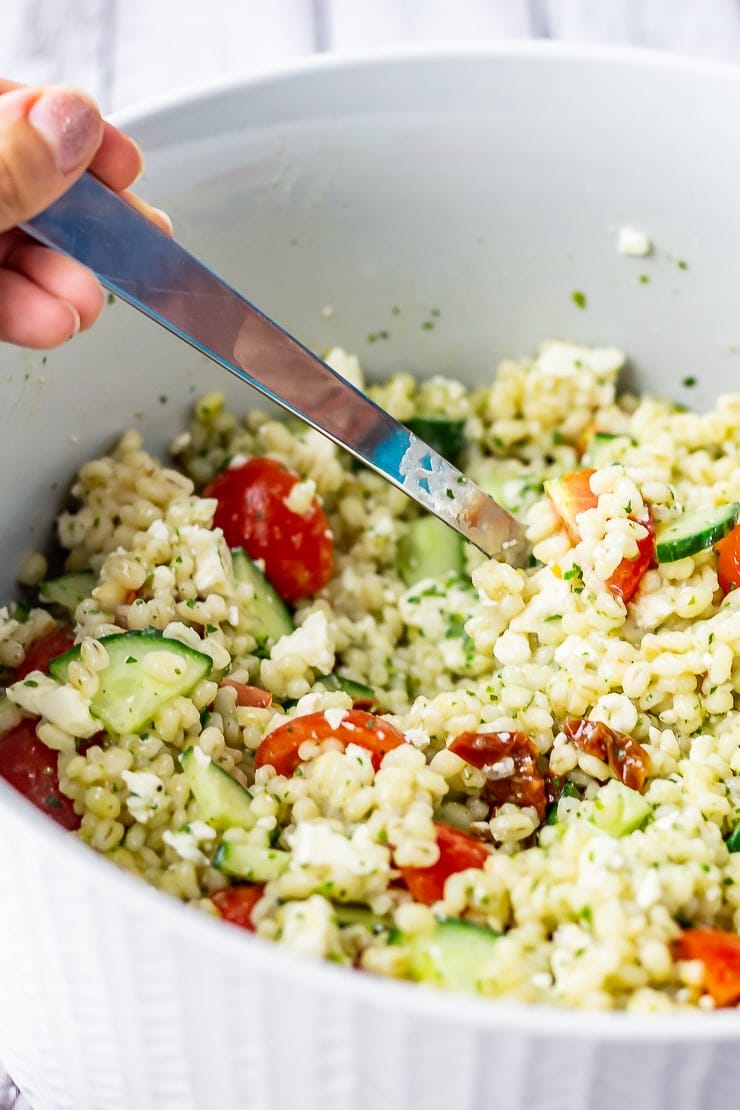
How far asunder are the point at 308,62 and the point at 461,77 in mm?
321

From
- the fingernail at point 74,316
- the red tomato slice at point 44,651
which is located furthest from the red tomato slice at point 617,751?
the fingernail at point 74,316

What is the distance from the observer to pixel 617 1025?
1364 millimetres

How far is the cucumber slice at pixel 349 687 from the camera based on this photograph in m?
2.34

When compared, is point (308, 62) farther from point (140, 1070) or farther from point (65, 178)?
point (140, 1070)

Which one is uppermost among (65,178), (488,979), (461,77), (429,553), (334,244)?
(65,178)

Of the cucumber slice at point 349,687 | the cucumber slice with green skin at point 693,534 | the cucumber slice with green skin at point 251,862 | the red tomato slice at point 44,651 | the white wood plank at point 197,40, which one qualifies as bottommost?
the cucumber slice at point 349,687

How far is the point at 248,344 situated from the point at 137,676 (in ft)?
1.85

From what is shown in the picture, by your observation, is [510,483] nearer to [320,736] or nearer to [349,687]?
[349,687]

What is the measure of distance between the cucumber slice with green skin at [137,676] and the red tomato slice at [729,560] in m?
0.95

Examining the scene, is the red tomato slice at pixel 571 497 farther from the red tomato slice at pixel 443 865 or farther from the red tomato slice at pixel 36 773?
the red tomato slice at pixel 36 773

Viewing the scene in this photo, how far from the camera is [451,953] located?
172 cm

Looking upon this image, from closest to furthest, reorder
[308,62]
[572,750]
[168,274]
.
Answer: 1. [168,274]
2. [572,750]
3. [308,62]

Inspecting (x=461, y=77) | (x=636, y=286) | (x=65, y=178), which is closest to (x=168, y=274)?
(x=65, y=178)

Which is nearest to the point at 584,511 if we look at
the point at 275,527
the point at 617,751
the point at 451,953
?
the point at 617,751
